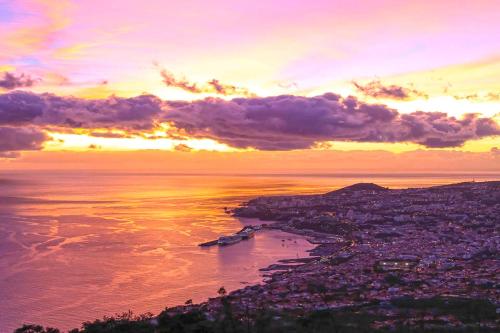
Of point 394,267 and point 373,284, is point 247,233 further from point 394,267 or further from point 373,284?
point 373,284

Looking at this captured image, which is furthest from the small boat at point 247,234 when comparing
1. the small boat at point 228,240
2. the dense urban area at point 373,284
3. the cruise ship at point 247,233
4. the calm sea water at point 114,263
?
the dense urban area at point 373,284

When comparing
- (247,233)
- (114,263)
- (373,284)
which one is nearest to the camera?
(373,284)

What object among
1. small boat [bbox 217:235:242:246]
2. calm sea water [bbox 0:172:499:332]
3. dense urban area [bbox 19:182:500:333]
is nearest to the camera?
A: dense urban area [bbox 19:182:500:333]

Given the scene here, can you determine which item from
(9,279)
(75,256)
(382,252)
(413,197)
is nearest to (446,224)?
(382,252)

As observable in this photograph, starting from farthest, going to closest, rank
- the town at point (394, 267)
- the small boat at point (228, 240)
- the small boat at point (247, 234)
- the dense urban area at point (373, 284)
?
the small boat at point (247, 234) < the small boat at point (228, 240) < the town at point (394, 267) < the dense urban area at point (373, 284)

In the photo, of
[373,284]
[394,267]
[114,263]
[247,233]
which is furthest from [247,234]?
[373,284]

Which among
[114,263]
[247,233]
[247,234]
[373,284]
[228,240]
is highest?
[247,233]

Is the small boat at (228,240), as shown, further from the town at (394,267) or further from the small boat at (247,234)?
the town at (394,267)

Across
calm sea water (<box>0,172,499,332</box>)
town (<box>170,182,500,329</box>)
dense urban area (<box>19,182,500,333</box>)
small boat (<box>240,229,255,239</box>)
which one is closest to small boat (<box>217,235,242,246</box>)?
calm sea water (<box>0,172,499,332</box>)

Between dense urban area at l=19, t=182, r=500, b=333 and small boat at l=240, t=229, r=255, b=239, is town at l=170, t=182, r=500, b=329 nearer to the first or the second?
dense urban area at l=19, t=182, r=500, b=333
